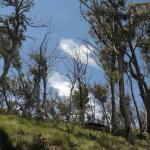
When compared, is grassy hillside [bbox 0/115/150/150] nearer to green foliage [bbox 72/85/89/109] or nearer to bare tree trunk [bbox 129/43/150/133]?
bare tree trunk [bbox 129/43/150/133]

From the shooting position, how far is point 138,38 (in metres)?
36.0

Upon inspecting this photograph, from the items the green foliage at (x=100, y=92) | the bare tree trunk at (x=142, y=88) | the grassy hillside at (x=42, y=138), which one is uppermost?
the green foliage at (x=100, y=92)

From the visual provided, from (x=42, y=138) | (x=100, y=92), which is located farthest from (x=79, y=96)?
(x=42, y=138)

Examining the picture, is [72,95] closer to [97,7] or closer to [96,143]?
[97,7]

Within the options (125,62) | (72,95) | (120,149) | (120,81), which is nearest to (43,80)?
(72,95)

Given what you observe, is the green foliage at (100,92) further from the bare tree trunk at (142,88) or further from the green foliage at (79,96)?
the bare tree trunk at (142,88)

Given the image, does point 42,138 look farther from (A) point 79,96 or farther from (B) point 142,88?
(A) point 79,96

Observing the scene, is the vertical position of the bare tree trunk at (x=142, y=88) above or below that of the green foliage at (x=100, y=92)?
below

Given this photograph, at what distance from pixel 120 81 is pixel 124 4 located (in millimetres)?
7498

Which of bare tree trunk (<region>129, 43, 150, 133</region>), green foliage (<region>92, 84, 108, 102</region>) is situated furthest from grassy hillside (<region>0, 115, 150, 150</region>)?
green foliage (<region>92, 84, 108, 102</region>)

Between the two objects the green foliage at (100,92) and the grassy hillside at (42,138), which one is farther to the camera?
the green foliage at (100,92)

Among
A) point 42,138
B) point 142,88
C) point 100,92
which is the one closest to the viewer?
point 42,138

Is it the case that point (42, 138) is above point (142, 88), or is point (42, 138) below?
below

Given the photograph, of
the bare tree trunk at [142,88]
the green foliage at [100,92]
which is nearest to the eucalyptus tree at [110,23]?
the bare tree trunk at [142,88]
